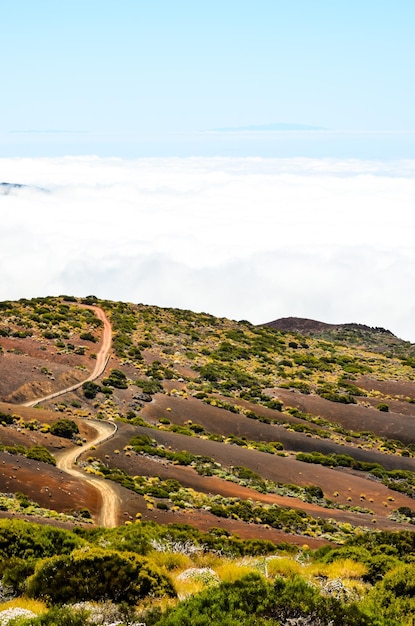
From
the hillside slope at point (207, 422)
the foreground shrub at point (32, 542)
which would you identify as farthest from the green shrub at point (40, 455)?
the foreground shrub at point (32, 542)

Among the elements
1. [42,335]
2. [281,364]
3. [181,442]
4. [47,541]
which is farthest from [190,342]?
[47,541]

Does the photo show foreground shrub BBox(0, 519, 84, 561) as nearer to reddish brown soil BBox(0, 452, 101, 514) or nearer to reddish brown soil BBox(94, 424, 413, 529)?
reddish brown soil BBox(0, 452, 101, 514)

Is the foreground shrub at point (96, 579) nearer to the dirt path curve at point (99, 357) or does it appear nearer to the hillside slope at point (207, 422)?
the hillside slope at point (207, 422)

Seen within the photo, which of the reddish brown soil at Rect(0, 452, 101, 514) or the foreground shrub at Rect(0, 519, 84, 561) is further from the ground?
the foreground shrub at Rect(0, 519, 84, 561)

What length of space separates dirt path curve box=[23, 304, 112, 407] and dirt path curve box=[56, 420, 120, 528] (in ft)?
25.6

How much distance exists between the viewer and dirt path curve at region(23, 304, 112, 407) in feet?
171

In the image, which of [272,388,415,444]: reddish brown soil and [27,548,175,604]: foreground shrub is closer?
[27,548,175,604]: foreground shrub

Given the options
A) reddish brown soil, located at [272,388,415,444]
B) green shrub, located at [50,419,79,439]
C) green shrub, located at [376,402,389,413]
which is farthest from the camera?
green shrub, located at [376,402,389,413]

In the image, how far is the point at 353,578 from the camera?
16547mm

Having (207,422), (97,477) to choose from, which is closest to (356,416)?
(207,422)

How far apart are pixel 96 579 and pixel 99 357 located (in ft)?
179

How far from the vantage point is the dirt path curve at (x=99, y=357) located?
171ft

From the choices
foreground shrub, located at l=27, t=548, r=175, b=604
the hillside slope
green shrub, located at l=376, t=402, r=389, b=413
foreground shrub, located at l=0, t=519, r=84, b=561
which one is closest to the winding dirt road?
the hillside slope

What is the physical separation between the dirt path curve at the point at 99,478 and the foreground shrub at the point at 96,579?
14179mm
